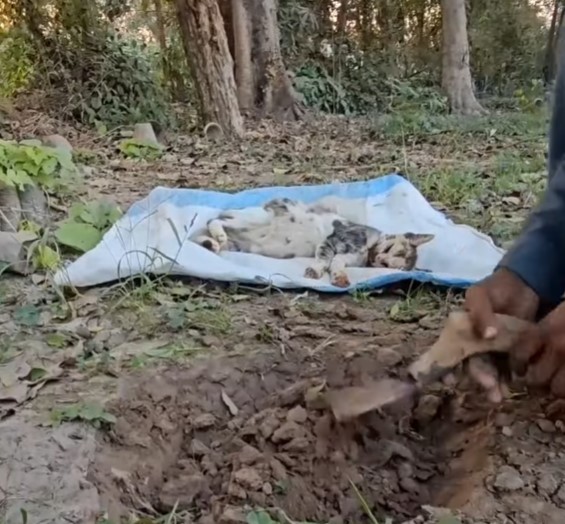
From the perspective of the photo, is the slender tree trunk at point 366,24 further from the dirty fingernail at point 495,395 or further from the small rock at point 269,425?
the dirty fingernail at point 495,395

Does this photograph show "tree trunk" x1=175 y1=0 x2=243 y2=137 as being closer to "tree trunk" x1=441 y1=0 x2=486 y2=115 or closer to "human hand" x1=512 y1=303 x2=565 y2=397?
"tree trunk" x1=441 y1=0 x2=486 y2=115

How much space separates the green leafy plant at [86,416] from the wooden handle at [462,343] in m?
0.74

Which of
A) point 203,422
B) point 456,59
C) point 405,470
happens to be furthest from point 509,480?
point 456,59

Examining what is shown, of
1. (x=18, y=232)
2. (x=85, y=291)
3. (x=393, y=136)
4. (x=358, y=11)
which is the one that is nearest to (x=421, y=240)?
(x=85, y=291)

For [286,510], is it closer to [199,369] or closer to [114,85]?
[199,369]

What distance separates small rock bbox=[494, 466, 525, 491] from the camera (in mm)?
1566

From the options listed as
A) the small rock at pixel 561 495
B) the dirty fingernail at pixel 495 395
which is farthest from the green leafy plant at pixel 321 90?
the small rock at pixel 561 495

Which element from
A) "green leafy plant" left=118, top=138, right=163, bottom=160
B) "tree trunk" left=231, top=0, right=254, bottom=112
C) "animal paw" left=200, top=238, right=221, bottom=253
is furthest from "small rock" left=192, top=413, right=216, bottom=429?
"tree trunk" left=231, top=0, right=254, bottom=112

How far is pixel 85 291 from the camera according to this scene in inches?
113

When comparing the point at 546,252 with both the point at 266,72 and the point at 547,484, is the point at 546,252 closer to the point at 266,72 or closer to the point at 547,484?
the point at 547,484

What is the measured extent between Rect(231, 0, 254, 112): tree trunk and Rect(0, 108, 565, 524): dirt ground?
4594mm

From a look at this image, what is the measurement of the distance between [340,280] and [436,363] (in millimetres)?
1323

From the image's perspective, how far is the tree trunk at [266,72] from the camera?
740cm

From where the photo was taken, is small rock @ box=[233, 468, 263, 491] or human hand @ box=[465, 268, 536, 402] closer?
human hand @ box=[465, 268, 536, 402]
